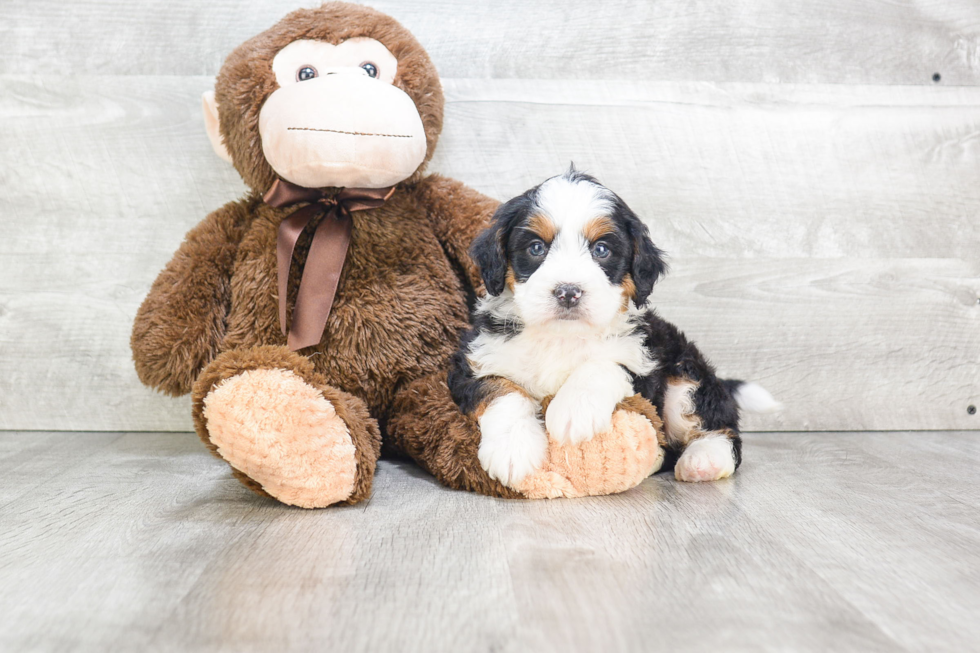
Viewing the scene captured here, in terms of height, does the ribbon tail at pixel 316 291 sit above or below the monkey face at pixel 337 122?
below

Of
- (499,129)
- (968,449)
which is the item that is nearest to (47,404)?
(499,129)

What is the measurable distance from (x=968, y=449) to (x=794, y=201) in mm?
877

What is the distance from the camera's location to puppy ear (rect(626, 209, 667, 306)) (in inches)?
68.7

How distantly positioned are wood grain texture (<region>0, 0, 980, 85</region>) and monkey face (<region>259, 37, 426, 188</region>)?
544mm

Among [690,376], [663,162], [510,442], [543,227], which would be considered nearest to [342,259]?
[543,227]

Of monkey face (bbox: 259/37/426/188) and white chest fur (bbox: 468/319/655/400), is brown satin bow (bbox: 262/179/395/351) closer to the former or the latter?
monkey face (bbox: 259/37/426/188)

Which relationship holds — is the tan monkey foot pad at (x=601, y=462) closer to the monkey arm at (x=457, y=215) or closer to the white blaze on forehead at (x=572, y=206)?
the white blaze on forehead at (x=572, y=206)

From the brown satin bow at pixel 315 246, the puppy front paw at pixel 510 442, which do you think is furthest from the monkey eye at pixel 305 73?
the puppy front paw at pixel 510 442

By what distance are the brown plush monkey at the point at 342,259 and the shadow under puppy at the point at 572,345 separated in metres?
0.08

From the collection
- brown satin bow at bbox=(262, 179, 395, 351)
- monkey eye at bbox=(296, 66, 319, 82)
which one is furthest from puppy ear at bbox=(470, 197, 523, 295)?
monkey eye at bbox=(296, 66, 319, 82)

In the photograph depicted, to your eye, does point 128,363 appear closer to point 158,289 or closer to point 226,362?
point 158,289

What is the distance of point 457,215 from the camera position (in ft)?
6.98

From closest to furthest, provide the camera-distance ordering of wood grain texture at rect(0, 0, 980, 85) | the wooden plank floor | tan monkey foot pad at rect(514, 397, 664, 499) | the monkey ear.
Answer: the wooden plank floor
tan monkey foot pad at rect(514, 397, 664, 499)
the monkey ear
wood grain texture at rect(0, 0, 980, 85)

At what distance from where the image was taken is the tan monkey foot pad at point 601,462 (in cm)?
169
